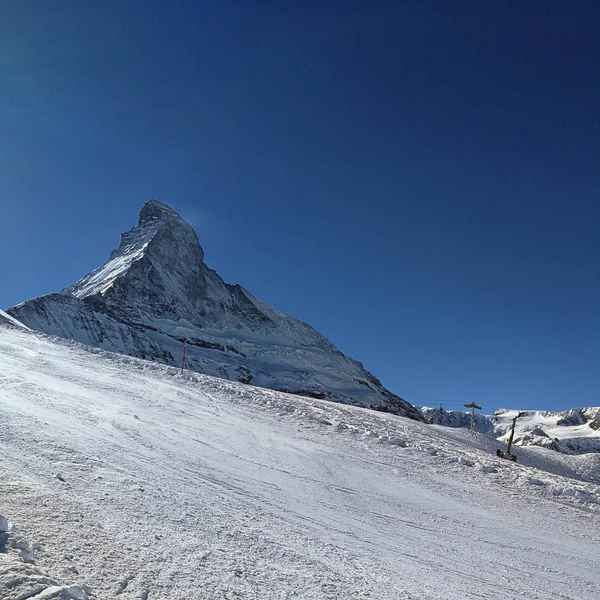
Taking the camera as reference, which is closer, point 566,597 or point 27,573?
point 27,573

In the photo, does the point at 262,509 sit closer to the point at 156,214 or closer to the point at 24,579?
the point at 24,579

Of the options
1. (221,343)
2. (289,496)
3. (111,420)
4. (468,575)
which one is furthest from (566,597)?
(221,343)

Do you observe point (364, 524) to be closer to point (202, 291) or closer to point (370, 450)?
point (370, 450)

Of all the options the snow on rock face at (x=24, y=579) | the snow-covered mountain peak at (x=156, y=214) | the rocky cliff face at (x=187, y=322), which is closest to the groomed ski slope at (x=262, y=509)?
the snow on rock face at (x=24, y=579)

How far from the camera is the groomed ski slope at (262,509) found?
4781 mm

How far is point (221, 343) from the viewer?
124 meters

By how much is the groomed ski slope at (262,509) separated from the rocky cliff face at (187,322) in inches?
2887

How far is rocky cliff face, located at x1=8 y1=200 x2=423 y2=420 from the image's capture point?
292ft

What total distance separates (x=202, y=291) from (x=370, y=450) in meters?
153

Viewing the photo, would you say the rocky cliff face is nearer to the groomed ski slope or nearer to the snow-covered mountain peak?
the snow-covered mountain peak

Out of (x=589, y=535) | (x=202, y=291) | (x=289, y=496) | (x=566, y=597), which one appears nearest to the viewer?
(x=566, y=597)

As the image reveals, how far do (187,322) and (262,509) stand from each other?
133 m

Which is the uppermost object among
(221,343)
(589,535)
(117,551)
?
(221,343)

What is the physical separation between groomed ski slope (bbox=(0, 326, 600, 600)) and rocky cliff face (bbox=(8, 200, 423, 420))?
73338 millimetres
